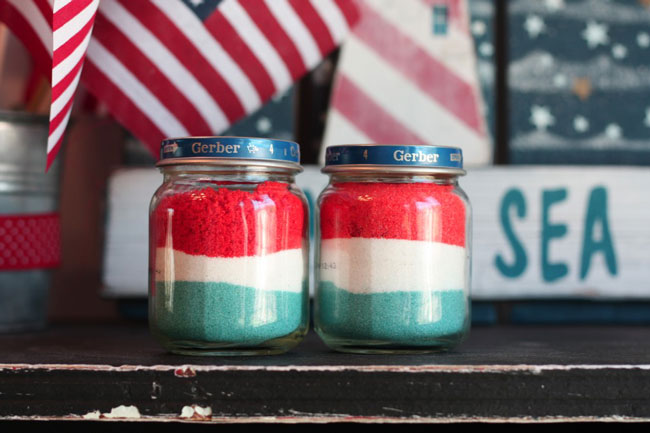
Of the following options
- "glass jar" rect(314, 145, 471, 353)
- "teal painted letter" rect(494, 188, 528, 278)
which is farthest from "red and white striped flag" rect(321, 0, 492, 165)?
"glass jar" rect(314, 145, 471, 353)

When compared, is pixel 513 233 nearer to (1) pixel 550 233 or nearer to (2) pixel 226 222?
(1) pixel 550 233

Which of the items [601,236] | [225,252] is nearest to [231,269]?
[225,252]

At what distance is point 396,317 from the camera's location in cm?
80

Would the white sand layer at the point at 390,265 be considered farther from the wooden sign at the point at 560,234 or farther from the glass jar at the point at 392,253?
the wooden sign at the point at 560,234

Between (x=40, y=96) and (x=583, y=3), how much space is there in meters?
1.00

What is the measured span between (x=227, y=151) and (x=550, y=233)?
0.64 m

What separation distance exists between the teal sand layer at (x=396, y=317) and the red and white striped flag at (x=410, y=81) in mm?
443

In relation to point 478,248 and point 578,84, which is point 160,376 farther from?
point 578,84

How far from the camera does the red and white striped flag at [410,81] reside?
121cm

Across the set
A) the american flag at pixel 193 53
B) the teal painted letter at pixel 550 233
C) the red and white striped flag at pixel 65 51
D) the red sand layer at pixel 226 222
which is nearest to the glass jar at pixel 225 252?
the red sand layer at pixel 226 222

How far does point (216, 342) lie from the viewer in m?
0.77

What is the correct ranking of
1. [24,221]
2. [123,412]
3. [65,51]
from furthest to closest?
[24,221] < [65,51] < [123,412]

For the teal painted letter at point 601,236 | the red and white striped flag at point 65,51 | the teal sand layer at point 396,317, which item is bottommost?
the teal sand layer at point 396,317
